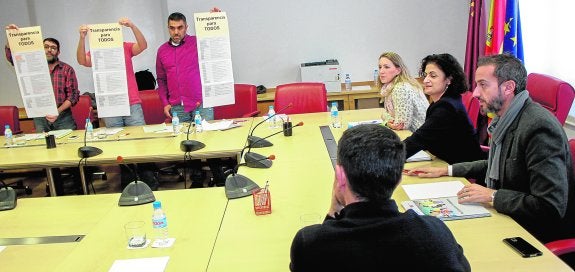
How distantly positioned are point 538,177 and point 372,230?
3.48ft

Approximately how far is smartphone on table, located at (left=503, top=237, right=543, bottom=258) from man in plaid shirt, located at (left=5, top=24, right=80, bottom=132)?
4.20 meters

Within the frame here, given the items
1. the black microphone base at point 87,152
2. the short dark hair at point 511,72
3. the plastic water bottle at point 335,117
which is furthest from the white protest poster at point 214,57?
the short dark hair at point 511,72

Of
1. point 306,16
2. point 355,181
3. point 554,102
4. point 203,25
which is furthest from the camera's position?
point 306,16

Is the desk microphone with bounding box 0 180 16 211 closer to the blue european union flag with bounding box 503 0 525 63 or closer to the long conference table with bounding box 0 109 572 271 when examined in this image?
the long conference table with bounding box 0 109 572 271

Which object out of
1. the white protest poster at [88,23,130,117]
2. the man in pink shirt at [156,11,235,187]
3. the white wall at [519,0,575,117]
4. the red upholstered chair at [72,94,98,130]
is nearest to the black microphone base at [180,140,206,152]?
the man in pink shirt at [156,11,235,187]

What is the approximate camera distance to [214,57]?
4332mm

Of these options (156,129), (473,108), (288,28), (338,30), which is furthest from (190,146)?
(338,30)

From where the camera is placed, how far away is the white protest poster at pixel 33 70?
4.35 m

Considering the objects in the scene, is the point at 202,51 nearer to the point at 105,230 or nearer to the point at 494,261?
the point at 105,230

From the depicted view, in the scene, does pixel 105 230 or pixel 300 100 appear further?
pixel 300 100

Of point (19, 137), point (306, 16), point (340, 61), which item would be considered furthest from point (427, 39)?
point (19, 137)

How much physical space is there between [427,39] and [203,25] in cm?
309

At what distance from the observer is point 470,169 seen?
2537 mm

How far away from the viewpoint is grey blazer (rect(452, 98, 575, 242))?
1.91 meters
